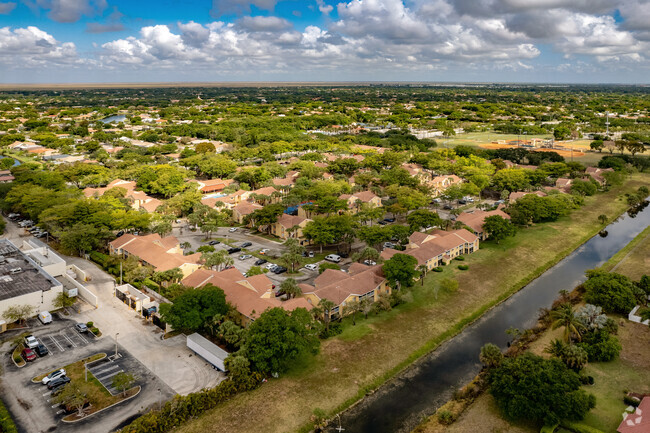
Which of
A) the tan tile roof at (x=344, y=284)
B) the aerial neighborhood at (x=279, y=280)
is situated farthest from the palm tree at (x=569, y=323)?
the tan tile roof at (x=344, y=284)

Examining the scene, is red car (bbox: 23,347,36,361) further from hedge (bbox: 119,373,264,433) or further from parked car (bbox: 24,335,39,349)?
hedge (bbox: 119,373,264,433)

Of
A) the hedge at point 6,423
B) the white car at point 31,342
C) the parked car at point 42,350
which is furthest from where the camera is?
the white car at point 31,342

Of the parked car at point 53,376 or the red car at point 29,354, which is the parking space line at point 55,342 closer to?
the red car at point 29,354

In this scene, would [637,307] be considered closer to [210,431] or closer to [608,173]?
[210,431]

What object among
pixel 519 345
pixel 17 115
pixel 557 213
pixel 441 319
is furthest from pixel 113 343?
pixel 17 115

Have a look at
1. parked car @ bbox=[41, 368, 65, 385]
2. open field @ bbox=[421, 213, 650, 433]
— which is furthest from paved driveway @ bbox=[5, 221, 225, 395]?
open field @ bbox=[421, 213, 650, 433]

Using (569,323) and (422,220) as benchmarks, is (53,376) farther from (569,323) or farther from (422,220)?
(422,220)
